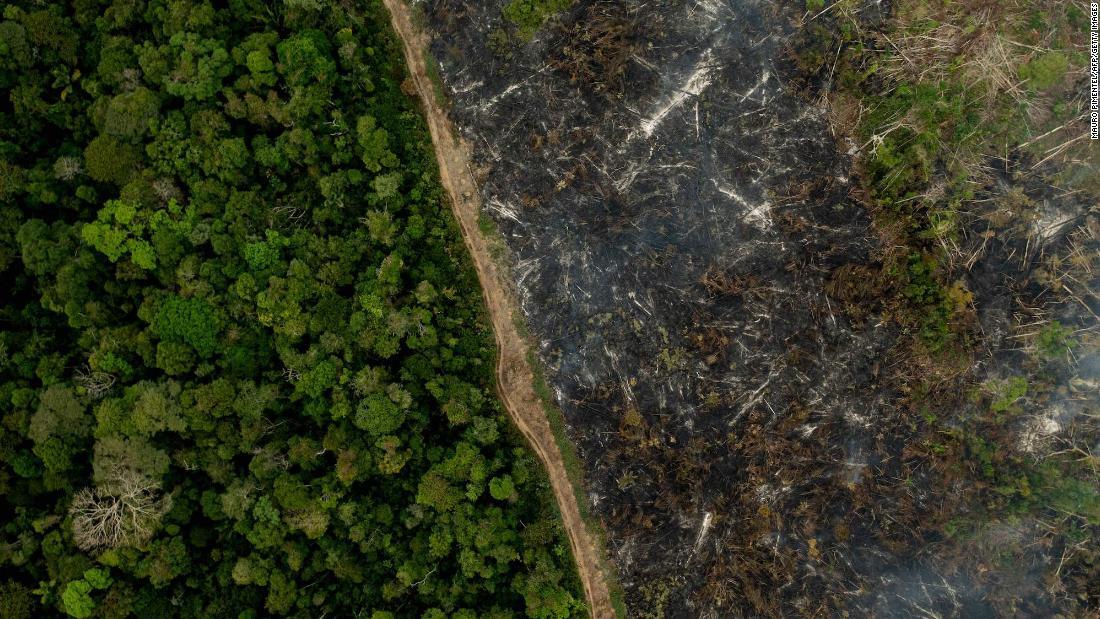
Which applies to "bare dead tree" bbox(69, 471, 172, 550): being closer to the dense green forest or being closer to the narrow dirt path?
the dense green forest

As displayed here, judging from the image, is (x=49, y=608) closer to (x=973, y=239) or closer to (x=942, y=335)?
(x=942, y=335)

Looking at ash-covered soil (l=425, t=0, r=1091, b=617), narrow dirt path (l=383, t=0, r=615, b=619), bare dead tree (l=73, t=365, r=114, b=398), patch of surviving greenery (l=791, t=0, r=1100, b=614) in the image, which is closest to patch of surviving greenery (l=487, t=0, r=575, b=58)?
ash-covered soil (l=425, t=0, r=1091, b=617)

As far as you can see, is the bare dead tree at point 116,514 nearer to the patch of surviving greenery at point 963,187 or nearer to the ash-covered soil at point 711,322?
the ash-covered soil at point 711,322

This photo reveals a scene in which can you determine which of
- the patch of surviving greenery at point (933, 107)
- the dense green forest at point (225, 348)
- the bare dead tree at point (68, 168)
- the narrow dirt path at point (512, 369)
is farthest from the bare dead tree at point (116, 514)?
the patch of surviving greenery at point (933, 107)

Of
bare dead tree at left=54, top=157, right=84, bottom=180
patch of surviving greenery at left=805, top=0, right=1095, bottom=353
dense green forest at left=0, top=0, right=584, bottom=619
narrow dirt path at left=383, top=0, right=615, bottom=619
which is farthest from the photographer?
narrow dirt path at left=383, top=0, right=615, bottom=619

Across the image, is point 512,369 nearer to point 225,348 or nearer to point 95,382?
point 225,348
